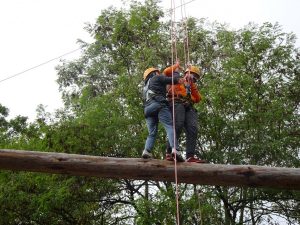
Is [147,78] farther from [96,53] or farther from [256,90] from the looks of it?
[96,53]

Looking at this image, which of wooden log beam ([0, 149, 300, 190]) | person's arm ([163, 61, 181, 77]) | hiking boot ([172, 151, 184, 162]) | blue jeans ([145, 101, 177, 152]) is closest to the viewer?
wooden log beam ([0, 149, 300, 190])

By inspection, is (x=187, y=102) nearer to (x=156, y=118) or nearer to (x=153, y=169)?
(x=156, y=118)

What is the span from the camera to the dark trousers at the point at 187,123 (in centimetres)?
559

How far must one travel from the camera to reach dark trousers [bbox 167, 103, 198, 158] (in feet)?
18.3

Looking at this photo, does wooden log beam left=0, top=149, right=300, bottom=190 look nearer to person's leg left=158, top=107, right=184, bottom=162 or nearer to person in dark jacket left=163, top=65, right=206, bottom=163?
person's leg left=158, top=107, right=184, bottom=162

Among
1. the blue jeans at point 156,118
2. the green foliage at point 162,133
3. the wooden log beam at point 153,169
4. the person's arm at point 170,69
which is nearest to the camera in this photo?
the wooden log beam at point 153,169

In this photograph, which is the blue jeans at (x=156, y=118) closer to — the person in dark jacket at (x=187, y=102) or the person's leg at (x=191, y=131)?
the person in dark jacket at (x=187, y=102)

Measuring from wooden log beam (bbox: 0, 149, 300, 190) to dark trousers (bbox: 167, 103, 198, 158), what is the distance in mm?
597

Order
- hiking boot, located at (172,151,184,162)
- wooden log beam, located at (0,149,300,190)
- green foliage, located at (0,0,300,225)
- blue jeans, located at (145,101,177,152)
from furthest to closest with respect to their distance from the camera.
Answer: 1. green foliage, located at (0,0,300,225)
2. blue jeans, located at (145,101,177,152)
3. hiking boot, located at (172,151,184,162)
4. wooden log beam, located at (0,149,300,190)

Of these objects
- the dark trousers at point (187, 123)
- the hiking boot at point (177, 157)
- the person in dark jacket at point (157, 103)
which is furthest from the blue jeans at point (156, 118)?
the hiking boot at point (177, 157)

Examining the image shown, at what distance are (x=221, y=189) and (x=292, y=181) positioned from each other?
557cm

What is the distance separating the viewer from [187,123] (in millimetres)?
5715

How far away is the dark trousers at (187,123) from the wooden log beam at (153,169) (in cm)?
60

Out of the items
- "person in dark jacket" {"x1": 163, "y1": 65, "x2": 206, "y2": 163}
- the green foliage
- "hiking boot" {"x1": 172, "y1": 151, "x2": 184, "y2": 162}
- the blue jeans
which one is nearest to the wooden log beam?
"hiking boot" {"x1": 172, "y1": 151, "x2": 184, "y2": 162}
